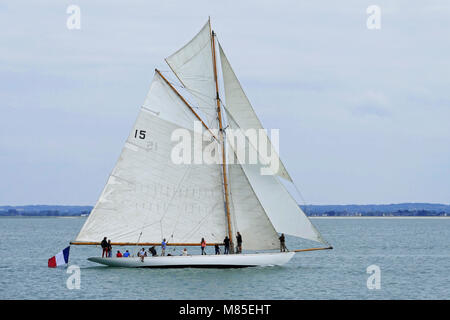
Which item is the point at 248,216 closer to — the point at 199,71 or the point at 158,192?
the point at 158,192

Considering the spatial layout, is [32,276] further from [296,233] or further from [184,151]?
[296,233]

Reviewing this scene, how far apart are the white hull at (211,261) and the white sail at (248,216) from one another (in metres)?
0.91

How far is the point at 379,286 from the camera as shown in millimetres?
44125

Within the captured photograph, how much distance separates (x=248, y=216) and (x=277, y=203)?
1925 mm

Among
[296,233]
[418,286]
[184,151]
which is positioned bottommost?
[418,286]

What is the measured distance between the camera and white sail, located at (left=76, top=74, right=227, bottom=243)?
45.9m

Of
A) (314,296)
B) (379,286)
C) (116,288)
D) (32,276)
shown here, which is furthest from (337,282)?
(32,276)

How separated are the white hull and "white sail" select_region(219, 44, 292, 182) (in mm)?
5222

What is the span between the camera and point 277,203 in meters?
45.0

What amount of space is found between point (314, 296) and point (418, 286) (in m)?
8.78

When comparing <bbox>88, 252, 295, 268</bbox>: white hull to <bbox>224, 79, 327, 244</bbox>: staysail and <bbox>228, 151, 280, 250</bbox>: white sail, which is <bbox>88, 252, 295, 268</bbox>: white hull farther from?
<bbox>224, 79, 327, 244</bbox>: staysail

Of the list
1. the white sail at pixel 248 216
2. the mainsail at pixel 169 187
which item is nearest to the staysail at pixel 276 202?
the mainsail at pixel 169 187

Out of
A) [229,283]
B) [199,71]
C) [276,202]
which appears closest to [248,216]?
[276,202]
